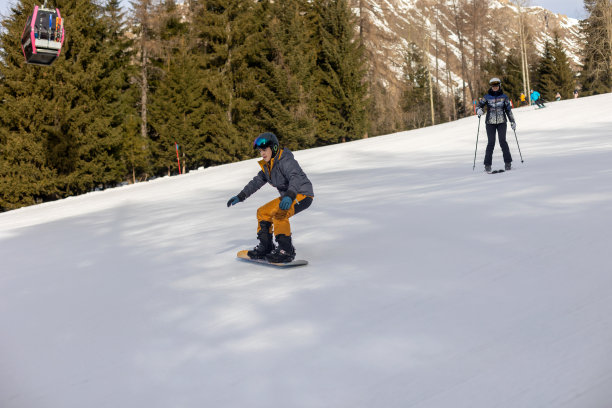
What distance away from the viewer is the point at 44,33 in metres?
14.9

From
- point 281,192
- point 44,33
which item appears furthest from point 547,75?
point 281,192

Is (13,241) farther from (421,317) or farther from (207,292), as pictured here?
(421,317)

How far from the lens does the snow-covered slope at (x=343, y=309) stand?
9.62 feet

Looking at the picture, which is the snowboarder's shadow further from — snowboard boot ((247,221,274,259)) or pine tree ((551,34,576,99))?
pine tree ((551,34,576,99))

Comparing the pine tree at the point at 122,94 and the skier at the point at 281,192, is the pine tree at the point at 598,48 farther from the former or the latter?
the skier at the point at 281,192

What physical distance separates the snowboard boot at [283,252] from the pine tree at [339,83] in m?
31.5

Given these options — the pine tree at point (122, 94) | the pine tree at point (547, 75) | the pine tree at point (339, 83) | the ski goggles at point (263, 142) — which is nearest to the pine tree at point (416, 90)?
the pine tree at point (547, 75)

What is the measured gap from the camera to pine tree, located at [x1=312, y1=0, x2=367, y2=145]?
36.9 m

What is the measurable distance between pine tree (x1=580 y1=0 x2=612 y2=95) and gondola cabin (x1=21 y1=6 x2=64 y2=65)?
37143 millimetres

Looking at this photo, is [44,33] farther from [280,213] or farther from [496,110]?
[280,213]

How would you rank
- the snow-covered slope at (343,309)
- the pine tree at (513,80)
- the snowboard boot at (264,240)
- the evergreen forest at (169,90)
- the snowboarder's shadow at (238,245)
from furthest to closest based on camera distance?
the pine tree at (513,80)
the evergreen forest at (169,90)
the snowboarder's shadow at (238,245)
the snowboard boot at (264,240)
the snow-covered slope at (343,309)

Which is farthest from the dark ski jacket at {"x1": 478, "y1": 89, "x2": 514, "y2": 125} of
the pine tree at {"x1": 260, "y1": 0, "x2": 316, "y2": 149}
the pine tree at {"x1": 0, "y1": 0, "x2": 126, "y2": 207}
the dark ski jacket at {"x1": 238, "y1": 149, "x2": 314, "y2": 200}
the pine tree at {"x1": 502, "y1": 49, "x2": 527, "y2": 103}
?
the pine tree at {"x1": 502, "y1": 49, "x2": 527, "y2": 103}

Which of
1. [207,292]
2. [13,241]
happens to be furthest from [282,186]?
[13,241]

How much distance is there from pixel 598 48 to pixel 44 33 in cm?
4170
